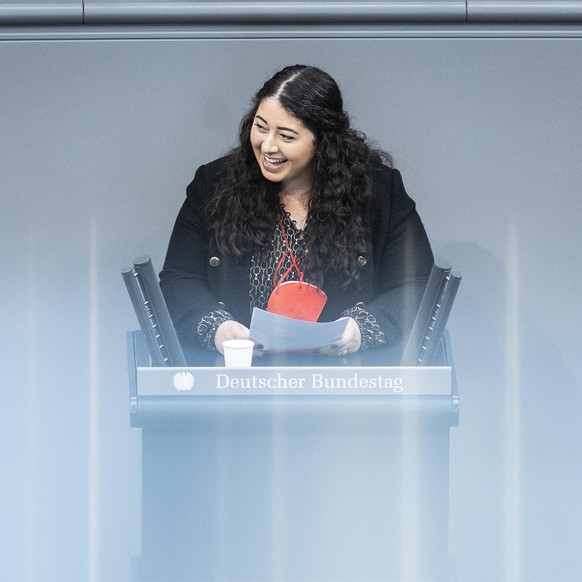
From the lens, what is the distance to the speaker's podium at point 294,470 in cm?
227

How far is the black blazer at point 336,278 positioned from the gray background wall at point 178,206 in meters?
0.76

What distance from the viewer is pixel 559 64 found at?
373 centimetres

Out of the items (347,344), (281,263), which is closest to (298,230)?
(281,263)

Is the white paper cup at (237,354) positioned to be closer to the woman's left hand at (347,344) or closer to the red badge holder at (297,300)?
the woman's left hand at (347,344)

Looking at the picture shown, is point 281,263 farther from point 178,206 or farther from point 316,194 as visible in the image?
point 178,206

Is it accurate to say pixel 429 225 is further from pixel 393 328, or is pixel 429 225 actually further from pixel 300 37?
pixel 393 328

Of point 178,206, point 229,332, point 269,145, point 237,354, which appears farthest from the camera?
point 178,206

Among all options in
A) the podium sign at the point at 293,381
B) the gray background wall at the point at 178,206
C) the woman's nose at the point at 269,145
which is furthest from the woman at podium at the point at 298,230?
the gray background wall at the point at 178,206

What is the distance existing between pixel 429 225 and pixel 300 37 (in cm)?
70

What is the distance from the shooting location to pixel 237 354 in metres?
2.38

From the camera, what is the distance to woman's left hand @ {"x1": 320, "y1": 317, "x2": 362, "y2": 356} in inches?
103

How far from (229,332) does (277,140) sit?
1.50 feet

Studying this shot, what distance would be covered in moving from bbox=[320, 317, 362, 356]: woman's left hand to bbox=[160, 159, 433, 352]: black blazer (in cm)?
14

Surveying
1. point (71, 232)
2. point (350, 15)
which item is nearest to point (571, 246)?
point (350, 15)
